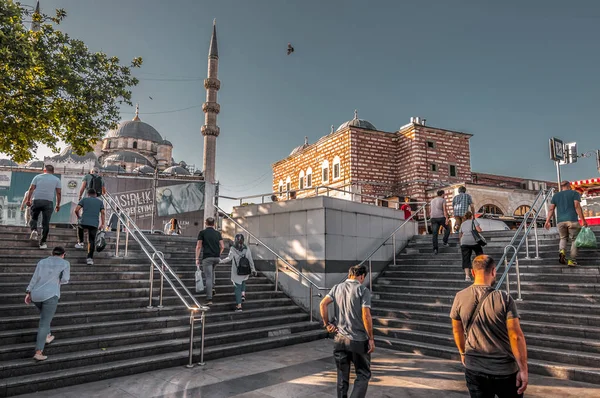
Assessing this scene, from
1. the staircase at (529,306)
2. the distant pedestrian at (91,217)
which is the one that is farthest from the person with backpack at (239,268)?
the staircase at (529,306)

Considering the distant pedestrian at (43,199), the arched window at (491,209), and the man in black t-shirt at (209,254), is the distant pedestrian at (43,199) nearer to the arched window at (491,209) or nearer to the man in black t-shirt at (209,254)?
the man in black t-shirt at (209,254)

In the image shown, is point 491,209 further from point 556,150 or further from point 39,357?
A: point 39,357

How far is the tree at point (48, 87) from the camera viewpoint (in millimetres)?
9516

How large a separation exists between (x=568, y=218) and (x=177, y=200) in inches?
1005

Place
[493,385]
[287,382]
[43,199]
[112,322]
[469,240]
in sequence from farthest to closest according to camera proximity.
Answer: [43,199] → [469,240] → [112,322] → [287,382] → [493,385]

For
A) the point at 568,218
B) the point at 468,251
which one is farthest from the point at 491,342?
the point at 568,218

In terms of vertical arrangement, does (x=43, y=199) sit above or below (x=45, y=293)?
above

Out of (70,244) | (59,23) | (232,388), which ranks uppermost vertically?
(59,23)

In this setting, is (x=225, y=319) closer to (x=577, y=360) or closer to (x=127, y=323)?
(x=127, y=323)

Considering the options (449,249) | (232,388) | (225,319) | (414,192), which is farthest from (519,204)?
(232,388)

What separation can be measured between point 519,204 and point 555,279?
2146cm

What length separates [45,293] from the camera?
5355 mm

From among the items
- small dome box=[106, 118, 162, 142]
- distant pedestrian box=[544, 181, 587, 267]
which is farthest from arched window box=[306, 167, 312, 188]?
small dome box=[106, 118, 162, 142]

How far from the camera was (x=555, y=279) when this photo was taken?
7.85 metres
